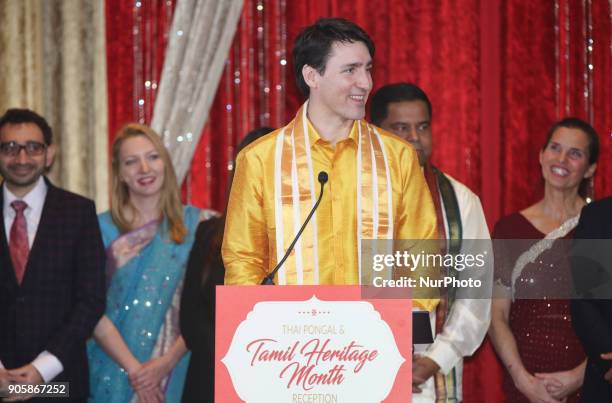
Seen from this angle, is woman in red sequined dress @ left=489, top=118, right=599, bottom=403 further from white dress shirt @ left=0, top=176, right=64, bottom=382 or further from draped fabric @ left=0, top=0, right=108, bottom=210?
draped fabric @ left=0, top=0, right=108, bottom=210

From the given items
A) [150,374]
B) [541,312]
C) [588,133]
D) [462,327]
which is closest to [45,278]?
[150,374]

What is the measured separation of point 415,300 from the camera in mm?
2201

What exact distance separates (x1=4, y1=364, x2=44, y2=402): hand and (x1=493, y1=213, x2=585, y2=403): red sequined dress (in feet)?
4.74

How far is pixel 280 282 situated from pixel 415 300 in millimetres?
314

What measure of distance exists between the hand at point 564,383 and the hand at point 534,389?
12 mm

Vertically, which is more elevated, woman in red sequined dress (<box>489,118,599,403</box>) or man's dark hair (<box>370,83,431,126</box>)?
man's dark hair (<box>370,83,431,126</box>)

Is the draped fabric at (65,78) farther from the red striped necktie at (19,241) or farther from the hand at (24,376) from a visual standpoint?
the hand at (24,376)

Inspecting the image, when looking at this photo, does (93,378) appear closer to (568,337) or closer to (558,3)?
(568,337)

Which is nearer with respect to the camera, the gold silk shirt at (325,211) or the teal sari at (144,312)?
the gold silk shirt at (325,211)

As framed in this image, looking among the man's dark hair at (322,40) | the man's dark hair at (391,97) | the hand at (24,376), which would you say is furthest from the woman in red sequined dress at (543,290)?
the hand at (24,376)

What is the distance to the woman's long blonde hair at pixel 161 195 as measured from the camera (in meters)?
3.28

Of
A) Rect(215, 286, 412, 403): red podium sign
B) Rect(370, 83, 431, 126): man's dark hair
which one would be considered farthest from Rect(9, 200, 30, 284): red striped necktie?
Rect(215, 286, 412, 403): red podium sign

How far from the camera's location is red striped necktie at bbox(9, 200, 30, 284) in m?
2.98

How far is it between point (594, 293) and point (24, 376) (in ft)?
5.48
